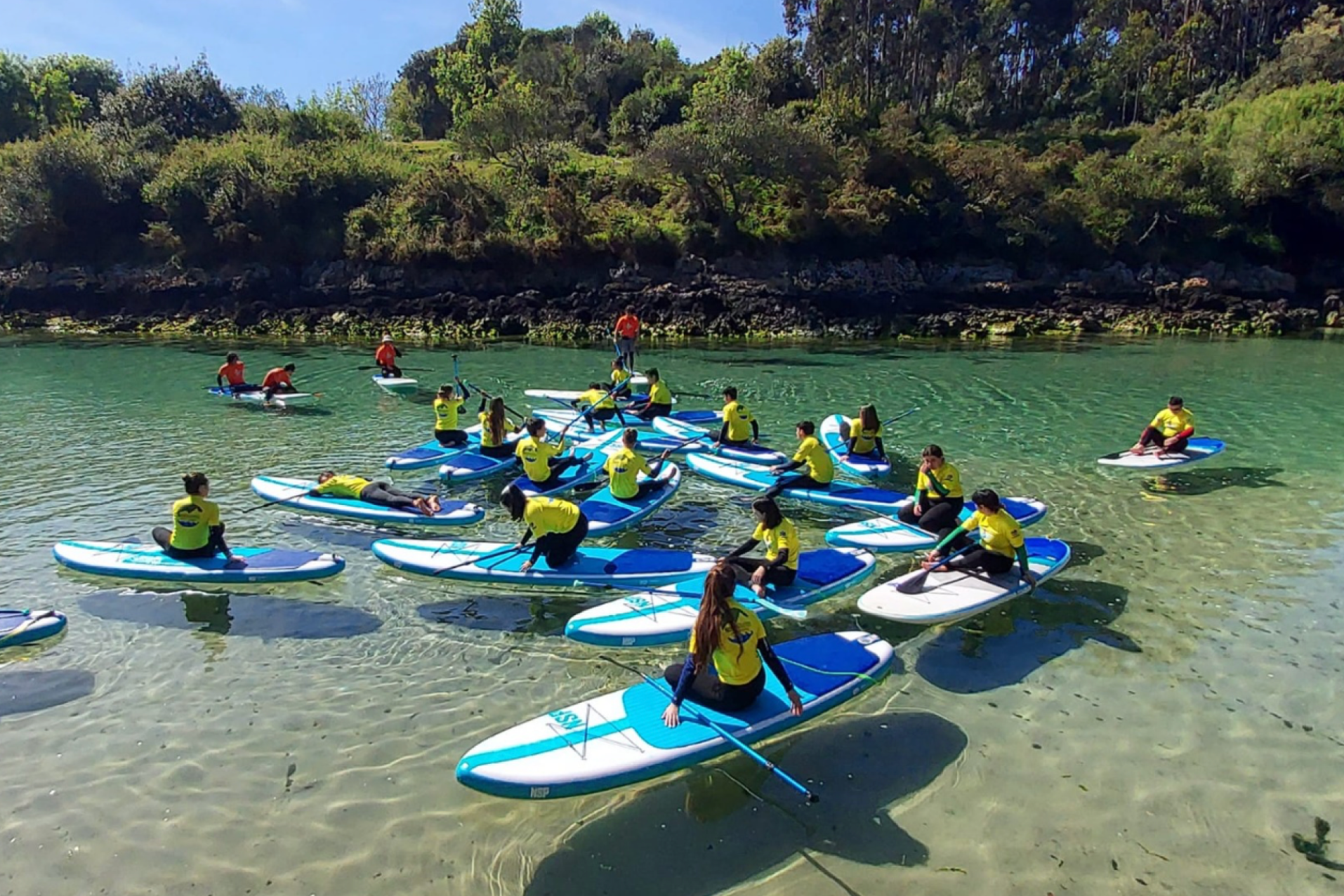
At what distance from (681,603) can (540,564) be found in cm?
204

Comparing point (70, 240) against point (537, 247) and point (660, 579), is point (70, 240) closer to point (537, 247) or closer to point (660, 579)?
point (537, 247)

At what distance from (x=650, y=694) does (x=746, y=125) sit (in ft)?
127

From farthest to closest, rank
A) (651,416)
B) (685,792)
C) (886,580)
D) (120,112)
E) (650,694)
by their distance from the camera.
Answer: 1. (120,112)
2. (651,416)
3. (886,580)
4. (650,694)
5. (685,792)

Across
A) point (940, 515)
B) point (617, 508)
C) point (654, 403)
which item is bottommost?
point (617, 508)

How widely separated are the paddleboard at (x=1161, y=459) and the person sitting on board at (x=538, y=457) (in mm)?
9967

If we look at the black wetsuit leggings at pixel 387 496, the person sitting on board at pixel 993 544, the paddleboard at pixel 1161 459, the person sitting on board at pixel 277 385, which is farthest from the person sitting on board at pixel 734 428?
the person sitting on board at pixel 277 385

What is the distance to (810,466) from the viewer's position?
519 inches

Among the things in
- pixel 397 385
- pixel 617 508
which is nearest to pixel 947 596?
pixel 617 508

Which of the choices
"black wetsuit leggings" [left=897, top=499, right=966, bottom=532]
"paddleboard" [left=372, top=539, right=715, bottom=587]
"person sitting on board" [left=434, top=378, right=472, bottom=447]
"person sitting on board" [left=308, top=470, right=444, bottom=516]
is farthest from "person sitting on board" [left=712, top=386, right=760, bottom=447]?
"person sitting on board" [left=308, top=470, right=444, bottom=516]

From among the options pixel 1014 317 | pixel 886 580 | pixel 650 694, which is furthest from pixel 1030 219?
pixel 650 694

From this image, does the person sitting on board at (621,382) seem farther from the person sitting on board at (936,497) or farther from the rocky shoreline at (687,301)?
the rocky shoreline at (687,301)

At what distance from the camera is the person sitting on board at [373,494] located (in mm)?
12133

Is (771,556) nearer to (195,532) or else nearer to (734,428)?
(734,428)

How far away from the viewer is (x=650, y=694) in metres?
7.10
